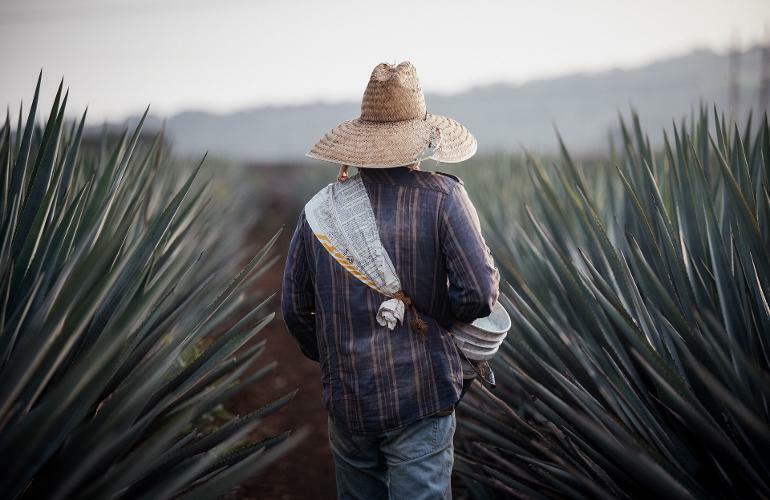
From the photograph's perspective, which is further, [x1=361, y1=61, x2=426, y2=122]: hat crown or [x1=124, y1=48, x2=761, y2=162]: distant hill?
[x1=124, y1=48, x2=761, y2=162]: distant hill

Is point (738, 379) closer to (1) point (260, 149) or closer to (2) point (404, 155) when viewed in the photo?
(2) point (404, 155)

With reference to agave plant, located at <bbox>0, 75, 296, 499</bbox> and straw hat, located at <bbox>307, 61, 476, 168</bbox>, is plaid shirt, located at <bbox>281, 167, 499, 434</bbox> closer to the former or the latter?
straw hat, located at <bbox>307, 61, 476, 168</bbox>

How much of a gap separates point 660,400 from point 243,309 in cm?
566

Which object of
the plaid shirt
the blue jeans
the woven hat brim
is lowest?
the blue jeans

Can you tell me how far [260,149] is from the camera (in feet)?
473

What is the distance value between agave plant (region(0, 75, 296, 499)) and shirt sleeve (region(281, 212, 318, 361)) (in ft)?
0.44

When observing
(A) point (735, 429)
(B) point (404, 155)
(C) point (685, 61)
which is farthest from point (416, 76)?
(C) point (685, 61)

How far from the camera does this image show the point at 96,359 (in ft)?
3.76

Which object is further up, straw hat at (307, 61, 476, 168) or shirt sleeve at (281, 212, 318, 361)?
straw hat at (307, 61, 476, 168)

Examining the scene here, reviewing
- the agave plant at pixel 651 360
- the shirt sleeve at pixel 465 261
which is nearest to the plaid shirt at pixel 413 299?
the shirt sleeve at pixel 465 261

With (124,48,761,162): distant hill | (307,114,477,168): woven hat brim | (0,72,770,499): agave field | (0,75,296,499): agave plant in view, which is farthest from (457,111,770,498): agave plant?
(124,48,761,162): distant hill

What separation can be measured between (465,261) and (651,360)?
54cm

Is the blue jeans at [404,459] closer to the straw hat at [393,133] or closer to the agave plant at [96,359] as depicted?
the agave plant at [96,359]

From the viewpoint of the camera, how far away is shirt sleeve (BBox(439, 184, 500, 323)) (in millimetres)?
1683
